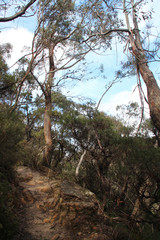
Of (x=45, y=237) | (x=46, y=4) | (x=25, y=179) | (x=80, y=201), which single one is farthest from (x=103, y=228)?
(x=46, y=4)

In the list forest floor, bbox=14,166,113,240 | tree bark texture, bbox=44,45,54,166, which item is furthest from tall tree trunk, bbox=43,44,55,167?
forest floor, bbox=14,166,113,240

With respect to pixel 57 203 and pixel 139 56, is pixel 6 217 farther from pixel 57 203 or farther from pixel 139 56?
pixel 139 56

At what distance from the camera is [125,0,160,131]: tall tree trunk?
14.0 feet

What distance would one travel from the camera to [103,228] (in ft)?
13.0

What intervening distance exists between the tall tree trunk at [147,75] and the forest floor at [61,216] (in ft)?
7.62

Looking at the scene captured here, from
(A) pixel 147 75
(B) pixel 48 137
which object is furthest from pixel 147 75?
(B) pixel 48 137

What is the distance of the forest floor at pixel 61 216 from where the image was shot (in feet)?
12.6

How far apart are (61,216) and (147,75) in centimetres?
392

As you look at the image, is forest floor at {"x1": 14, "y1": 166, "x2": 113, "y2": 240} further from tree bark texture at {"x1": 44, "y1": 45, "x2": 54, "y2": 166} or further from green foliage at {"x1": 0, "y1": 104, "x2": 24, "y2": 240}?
tree bark texture at {"x1": 44, "y1": 45, "x2": 54, "y2": 166}

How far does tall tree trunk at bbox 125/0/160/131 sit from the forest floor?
2.32 m

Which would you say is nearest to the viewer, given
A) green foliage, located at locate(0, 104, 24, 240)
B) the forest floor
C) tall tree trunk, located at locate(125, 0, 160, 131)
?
green foliage, located at locate(0, 104, 24, 240)

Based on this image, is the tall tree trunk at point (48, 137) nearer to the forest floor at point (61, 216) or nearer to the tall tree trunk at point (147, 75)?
the forest floor at point (61, 216)

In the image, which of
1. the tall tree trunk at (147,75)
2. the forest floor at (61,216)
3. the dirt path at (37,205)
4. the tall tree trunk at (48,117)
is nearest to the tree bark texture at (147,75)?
the tall tree trunk at (147,75)

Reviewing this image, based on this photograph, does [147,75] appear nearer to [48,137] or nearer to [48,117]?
[48,137]
